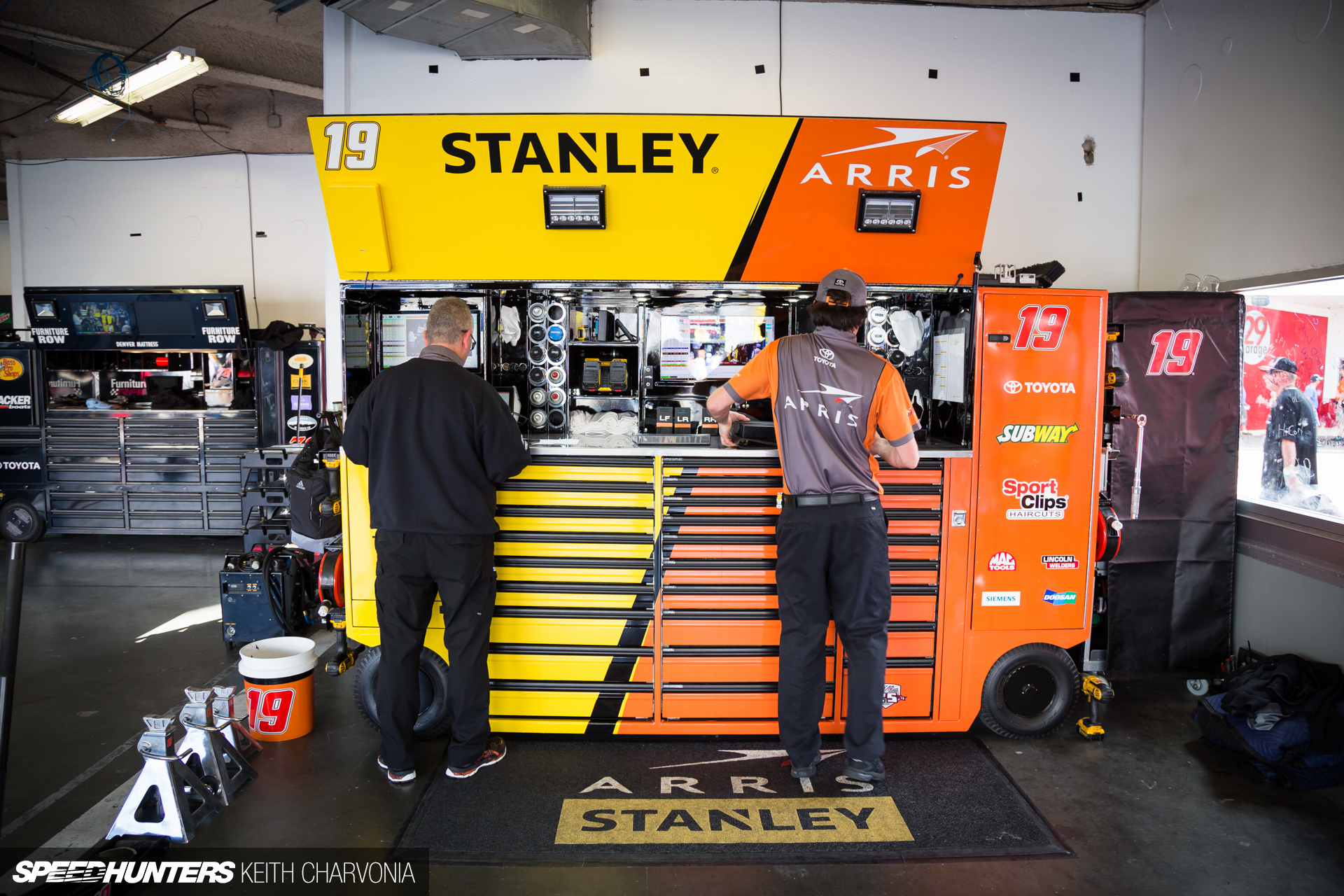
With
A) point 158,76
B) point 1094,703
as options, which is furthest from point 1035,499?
Answer: point 158,76

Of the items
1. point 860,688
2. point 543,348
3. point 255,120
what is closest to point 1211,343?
point 860,688

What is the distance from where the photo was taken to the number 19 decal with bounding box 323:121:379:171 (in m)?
3.12

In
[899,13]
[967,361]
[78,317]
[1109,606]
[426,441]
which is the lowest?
[1109,606]

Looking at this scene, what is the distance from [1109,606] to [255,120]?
7.87 m

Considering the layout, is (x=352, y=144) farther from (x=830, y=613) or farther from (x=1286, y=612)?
(x=1286, y=612)

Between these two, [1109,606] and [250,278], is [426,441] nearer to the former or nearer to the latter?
[1109,606]

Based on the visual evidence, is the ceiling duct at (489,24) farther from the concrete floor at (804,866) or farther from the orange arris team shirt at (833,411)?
the concrete floor at (804,866)

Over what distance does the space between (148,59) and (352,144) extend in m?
3.87

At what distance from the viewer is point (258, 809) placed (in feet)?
8.39

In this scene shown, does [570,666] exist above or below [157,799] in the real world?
above

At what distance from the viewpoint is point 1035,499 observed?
9.98 feet

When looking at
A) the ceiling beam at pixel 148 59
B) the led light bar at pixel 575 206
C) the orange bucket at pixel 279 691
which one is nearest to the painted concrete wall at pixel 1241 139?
the led light bar at pixel 575 206

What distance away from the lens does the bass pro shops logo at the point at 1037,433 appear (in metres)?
3.01

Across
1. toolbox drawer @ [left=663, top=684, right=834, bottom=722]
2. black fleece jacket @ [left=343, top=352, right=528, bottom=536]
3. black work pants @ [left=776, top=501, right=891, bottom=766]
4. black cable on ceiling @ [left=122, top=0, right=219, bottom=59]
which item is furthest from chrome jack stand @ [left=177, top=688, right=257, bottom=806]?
black cable on ceiling @ [left=122, top=0, right=219, bottom=59]
